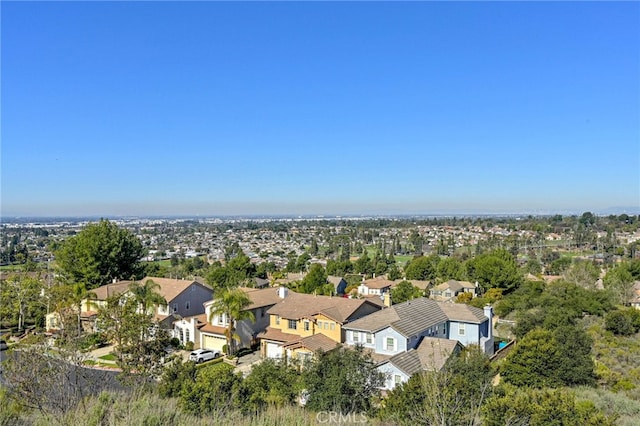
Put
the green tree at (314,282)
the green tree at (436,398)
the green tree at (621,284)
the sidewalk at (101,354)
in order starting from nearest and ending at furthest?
the green tree at (436,398) < the sidewalk at (101,354) < the green tree at (621,284) < the green tree at (314,282)

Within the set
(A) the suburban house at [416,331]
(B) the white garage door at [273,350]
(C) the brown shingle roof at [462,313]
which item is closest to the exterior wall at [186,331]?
(B) the white garage door at [273,350]

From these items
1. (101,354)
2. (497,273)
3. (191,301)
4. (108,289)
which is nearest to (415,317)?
(191,301)

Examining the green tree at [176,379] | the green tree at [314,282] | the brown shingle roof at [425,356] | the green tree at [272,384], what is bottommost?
the green tree at [314,282]

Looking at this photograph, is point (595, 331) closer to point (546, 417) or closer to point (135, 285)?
point (546, 417)

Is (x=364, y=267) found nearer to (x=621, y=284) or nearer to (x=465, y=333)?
(x=621, y=284)

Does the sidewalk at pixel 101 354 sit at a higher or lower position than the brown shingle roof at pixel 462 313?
lower

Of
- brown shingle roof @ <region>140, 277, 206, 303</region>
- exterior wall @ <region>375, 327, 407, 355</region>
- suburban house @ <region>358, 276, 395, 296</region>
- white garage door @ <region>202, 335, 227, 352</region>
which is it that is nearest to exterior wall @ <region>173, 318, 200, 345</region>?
white garage door @ <region>202, 335, 227, 352</region>

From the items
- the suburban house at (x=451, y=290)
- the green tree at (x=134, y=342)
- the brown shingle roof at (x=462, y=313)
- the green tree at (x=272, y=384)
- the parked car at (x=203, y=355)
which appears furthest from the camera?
the suburban house at (x=451, y=290)

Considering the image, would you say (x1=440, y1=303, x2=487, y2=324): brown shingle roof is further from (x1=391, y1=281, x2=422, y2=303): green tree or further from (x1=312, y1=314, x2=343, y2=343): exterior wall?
(x1=391, y1=281, x2=422, y2=303): green tree

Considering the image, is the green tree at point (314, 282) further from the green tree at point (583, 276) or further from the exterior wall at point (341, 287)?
the green tree at point (583, 276)
